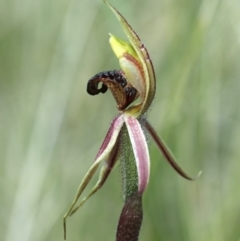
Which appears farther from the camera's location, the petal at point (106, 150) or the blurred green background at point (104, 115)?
the blurred green background at point (104, 115)

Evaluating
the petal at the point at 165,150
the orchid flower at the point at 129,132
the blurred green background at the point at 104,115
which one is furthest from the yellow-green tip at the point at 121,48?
the blurred green background at the point at 104,115

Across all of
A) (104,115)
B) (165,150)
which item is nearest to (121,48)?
(165,150)

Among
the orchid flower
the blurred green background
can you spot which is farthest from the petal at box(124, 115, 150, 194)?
the blurred green background

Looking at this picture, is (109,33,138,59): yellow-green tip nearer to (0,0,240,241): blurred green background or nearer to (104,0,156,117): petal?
(104,0,156,117): petal

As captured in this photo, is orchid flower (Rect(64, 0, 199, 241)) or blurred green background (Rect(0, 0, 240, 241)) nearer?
orchid flower (Rect(64, 0, 199, 241))

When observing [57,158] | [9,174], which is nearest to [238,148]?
[57,158]

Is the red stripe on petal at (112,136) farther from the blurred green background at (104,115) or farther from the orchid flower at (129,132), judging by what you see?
the blurred green background at (104,115)

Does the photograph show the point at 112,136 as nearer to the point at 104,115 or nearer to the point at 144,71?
the point at 144,71
